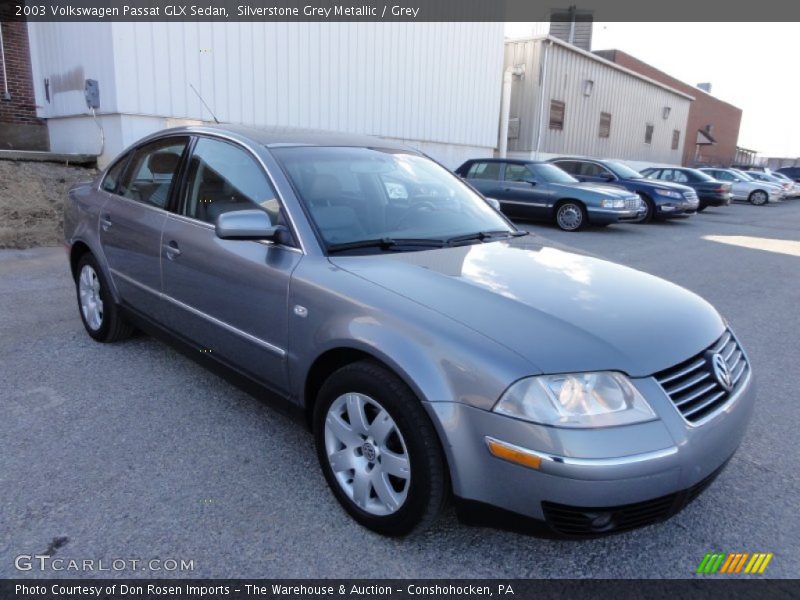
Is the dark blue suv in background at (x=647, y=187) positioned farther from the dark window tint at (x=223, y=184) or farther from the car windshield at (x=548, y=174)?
the dark window tint at (x=223, y=184)

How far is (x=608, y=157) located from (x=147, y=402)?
27182 millimetres

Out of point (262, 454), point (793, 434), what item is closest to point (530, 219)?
point (793, 434)

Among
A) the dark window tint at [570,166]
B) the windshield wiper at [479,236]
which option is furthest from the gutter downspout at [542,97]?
the windshield wiper at [479,236]

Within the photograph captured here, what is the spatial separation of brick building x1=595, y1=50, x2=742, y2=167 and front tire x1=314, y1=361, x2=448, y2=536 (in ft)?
122

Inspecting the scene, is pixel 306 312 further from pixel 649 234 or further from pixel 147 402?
pixel 649 234

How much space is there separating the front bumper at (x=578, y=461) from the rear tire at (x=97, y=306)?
3040 millimetres

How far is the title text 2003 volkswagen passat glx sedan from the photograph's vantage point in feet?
6.40

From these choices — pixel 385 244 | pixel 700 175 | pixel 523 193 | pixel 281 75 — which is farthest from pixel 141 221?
pixel 700 175

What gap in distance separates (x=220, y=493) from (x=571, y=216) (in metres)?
10.4

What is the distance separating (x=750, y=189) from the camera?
2392cm

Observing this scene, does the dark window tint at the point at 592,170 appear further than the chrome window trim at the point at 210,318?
Yes

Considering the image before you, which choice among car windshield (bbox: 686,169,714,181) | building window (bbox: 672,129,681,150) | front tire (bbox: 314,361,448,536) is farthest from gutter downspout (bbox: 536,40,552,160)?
front tire (bbox: 314,361,448,536)

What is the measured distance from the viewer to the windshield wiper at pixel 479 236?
10.2 ft

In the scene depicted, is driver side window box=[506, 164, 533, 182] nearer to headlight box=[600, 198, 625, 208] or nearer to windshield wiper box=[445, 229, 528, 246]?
headlight box=[600, 198, 625, 208]
